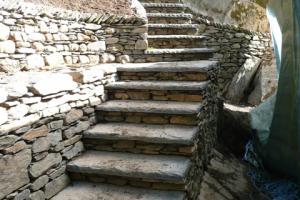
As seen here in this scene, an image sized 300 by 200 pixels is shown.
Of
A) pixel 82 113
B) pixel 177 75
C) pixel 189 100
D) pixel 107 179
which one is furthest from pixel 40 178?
pixel 177 75

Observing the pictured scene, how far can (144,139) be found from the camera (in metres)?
3.05

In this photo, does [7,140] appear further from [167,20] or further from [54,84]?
[167,20]

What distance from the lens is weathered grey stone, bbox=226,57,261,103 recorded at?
6886 millimetres

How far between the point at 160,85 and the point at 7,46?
1.76 metres

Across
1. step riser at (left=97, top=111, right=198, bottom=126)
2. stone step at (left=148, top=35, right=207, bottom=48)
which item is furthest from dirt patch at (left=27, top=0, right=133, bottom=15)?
step riser at (left=97, top=111, right=198, bottom=126)

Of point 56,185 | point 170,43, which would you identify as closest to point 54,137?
point 56,185

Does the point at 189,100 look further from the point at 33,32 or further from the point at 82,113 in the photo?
the point at 33,32

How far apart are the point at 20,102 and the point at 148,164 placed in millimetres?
1321

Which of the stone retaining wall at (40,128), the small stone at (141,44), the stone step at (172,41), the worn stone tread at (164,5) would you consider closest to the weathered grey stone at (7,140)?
the stone retaining wall at (40,128)

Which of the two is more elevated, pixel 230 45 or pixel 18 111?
pixel 230 45

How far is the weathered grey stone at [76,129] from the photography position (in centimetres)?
293

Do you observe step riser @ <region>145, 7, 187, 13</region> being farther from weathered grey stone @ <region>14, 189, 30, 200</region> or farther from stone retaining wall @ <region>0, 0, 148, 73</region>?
weathered grey stone @ <region>14, 189, 30, 200</region>

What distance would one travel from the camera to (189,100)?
352cm

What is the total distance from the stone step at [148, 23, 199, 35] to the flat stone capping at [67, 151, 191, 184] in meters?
3.28
